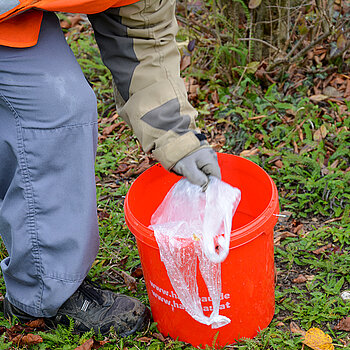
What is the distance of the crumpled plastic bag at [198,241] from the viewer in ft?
5.60

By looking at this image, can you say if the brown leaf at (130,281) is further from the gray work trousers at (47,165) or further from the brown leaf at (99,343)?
the gray work trousers at (47,165)

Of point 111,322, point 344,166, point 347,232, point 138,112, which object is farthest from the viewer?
point 344,166

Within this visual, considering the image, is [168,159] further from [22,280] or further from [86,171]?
[22,280]

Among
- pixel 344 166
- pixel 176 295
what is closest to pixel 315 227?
pixel 344 166

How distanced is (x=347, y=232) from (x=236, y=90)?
1.30m

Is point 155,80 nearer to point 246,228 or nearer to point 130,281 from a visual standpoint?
point 246,228

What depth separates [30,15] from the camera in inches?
64.1

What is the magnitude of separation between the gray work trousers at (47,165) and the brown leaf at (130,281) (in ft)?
1.36

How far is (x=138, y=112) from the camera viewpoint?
180cm

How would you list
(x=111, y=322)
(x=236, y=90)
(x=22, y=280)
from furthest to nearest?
(x=236, y=90)
(x=111, y=322)
(x=22, y=280)

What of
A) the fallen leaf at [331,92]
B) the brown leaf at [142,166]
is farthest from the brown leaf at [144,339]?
the fallen leaf at [331,92]

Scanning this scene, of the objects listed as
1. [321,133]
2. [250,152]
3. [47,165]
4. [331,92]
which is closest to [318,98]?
[331,92]

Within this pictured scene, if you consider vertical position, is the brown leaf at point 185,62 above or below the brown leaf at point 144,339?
above

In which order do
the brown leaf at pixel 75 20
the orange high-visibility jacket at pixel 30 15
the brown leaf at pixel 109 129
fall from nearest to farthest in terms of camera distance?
the orange high-visibility jacket at pixel 30 15 → the brown leaf at pixel 109 129 → the brown leaf at pixel 75 20
